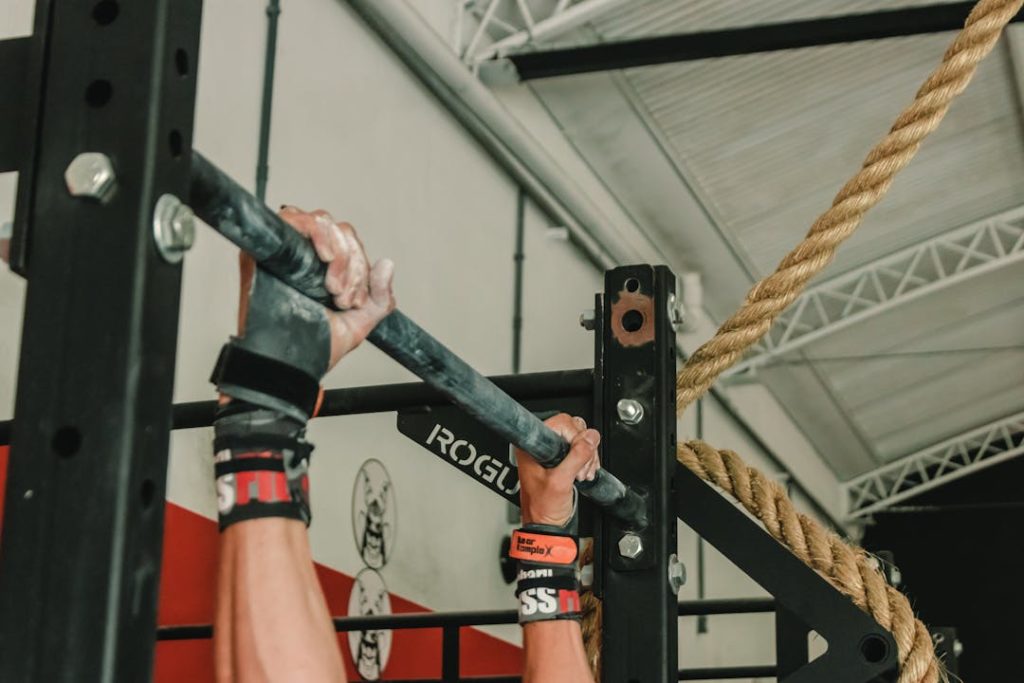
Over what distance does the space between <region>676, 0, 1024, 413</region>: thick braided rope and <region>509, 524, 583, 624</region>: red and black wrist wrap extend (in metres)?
0.31

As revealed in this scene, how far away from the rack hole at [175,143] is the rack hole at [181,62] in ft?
0.13

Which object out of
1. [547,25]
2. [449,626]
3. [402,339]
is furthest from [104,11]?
[547,25]

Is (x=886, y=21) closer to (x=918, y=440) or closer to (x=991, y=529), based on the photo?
(x=918, y=440)

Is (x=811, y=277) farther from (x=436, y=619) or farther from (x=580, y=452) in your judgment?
(x=436, y=619)

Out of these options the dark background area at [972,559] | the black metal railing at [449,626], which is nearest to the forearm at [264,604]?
the black metal railing at [449,626]

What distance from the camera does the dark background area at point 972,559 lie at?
13859 millimetres

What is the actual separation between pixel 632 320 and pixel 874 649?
0.51 meters

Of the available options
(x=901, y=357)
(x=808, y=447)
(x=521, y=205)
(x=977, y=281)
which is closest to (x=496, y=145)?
(x=521, y=205)

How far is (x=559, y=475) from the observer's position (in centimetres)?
151

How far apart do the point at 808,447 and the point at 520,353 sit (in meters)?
7.34

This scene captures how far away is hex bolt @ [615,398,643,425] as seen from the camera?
167cm

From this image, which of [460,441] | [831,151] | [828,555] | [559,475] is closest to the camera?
[559,475]

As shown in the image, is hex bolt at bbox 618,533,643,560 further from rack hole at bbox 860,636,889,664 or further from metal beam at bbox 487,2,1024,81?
metal beam at bbox 487,2,1024,81

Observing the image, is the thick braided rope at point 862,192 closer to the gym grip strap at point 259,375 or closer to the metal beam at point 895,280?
the gym grip strap at point 259,375
